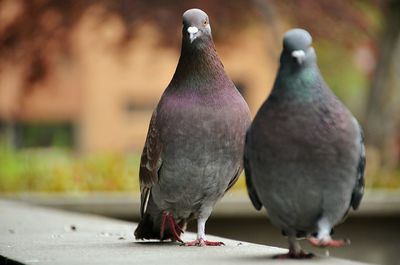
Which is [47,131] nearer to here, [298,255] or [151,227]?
[151,227]

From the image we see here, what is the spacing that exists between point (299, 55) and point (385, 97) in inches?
416

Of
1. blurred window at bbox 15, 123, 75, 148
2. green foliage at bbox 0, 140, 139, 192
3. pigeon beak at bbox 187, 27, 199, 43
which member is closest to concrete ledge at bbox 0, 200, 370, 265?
pigeon beak at bbox 187, 27, 199, 43

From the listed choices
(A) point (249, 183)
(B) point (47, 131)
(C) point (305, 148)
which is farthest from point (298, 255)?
(B) point (47, 131)

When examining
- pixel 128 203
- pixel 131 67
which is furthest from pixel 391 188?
pixel 131 67

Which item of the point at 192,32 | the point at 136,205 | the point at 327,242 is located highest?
the point at 192,32

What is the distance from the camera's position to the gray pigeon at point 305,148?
478cm

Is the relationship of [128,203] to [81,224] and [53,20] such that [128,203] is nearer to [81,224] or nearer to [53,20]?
[81,224]

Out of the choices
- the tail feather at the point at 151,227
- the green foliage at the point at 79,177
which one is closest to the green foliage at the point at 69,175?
the green foliage at the point at 79,177

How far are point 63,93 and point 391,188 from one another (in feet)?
59.9

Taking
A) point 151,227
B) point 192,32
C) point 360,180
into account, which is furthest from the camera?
point 151,227

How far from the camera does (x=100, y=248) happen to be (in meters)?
6.39

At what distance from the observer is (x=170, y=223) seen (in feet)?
20.9

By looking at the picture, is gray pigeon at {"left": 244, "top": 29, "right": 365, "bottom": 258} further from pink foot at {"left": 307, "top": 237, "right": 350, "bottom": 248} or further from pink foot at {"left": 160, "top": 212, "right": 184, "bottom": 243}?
pink foot at {"left": 160, "top": 212, "right": 184, "bottom": 243}

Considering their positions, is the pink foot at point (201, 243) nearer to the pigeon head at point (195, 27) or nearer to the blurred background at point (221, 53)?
the pigeon head at point (195, 27)
